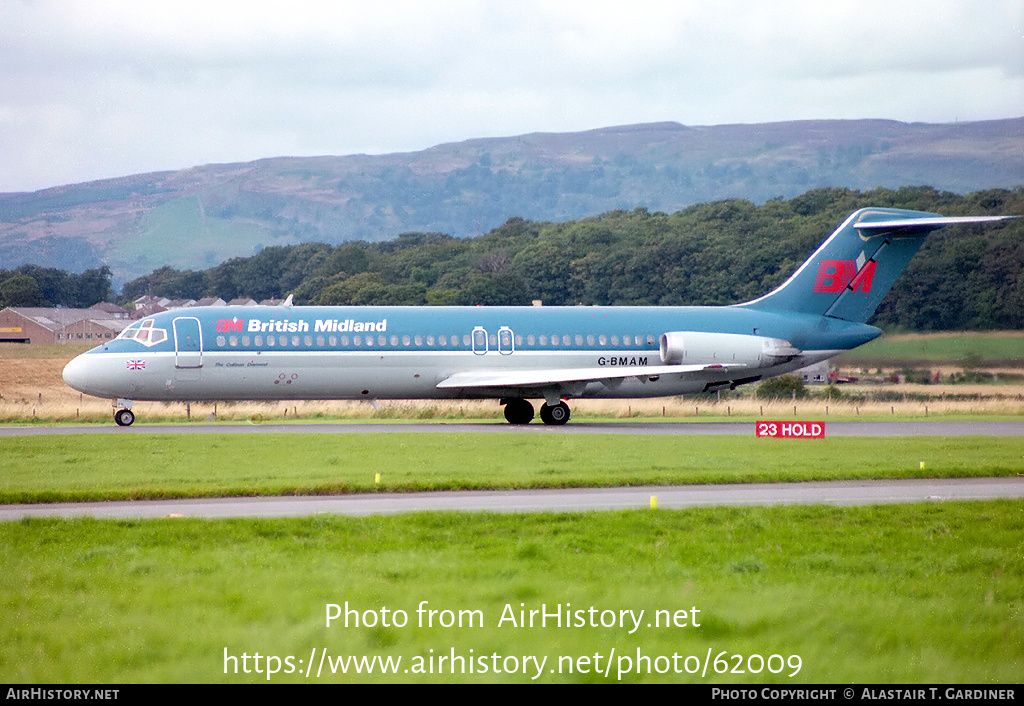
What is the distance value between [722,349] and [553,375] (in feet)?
18.3

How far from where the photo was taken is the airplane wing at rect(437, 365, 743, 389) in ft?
115

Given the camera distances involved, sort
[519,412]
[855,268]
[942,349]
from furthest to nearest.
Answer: [942,349] → [855,268] → [519,412]

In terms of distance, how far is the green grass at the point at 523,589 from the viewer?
893cm

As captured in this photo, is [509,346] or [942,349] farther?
[942,349]

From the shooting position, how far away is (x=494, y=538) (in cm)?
1407

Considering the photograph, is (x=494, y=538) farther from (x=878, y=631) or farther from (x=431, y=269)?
(x=431, y=269)

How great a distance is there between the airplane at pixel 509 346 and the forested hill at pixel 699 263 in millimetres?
5472

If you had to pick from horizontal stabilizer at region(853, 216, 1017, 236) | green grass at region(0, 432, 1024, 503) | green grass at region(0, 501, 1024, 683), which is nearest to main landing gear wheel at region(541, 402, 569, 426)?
green grass at region(0, 432, 1024, 503)

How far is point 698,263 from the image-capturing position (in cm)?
8462

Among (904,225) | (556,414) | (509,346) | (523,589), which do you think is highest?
(904,225)

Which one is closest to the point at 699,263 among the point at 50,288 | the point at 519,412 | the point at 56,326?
the point at 519,412

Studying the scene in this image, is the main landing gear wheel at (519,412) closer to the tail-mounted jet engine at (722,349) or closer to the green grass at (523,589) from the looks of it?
the tail-mounted jet engine at (722,349)

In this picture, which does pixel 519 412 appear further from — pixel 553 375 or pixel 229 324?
pixel 229 324

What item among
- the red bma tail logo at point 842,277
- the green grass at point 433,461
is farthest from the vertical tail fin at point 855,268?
the green grass at point 433,461
